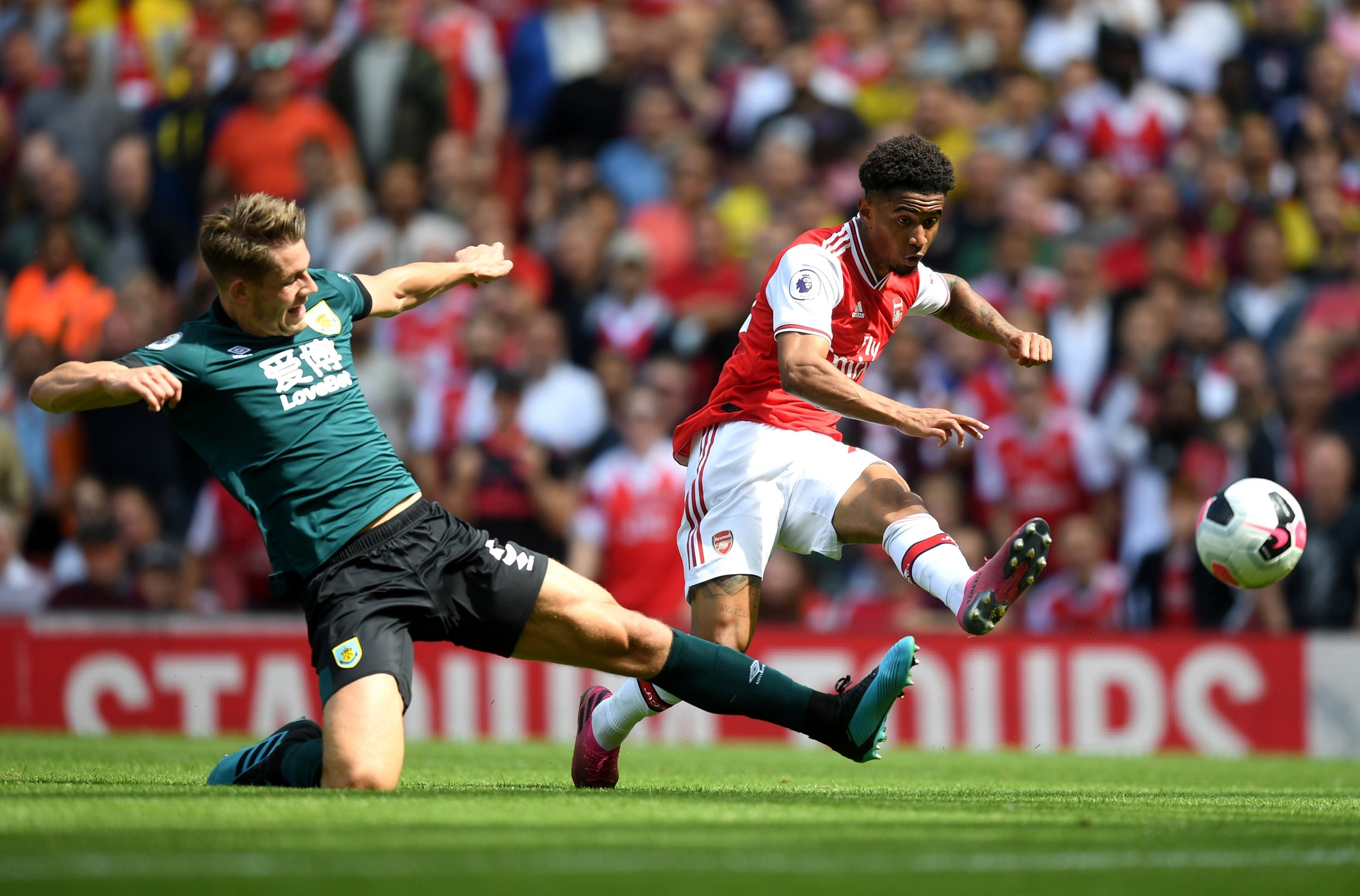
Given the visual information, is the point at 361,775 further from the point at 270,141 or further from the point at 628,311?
the point at 270,141

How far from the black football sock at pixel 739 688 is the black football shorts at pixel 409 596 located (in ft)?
2.07

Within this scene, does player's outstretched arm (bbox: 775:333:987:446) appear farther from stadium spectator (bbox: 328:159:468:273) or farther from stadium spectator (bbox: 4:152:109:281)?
stadium spectator (bbox: 4:152:109:281)

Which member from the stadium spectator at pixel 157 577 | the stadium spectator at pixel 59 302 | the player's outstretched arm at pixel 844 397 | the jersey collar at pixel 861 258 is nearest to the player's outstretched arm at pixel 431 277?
the player's outstretched arm at pixel 844 397

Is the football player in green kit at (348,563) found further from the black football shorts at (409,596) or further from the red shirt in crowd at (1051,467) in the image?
the red shirt in crowd at (1051,467)

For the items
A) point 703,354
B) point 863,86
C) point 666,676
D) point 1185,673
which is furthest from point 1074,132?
point 666,676

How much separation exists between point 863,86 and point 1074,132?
2.02 meters

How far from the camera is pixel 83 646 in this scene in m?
12.4

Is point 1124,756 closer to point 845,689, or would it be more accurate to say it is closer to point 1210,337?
point 1210,337

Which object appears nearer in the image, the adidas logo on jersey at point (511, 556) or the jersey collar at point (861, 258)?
the adidas logo on jersey at point (511, 556)

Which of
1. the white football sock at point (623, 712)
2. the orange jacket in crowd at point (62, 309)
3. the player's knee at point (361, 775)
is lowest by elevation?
the player's knee at point (361, 775)

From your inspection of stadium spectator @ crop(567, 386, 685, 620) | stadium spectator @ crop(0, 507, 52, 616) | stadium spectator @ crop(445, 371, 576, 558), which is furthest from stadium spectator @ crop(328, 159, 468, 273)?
stadium spectator @ crop(0, 507, 52, 616)

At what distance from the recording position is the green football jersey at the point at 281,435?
6191 millimetres

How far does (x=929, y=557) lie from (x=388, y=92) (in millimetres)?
10044

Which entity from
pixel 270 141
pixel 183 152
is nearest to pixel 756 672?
pixel 270 141
